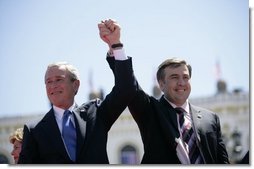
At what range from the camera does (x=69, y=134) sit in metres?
2.26

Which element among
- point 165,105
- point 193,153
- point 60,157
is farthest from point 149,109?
point 60,157

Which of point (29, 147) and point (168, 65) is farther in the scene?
point (168, 65)

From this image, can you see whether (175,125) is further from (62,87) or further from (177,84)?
(62,87)

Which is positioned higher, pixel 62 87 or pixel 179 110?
pixel 62 87

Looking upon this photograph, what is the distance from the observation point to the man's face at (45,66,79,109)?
228 centimetres

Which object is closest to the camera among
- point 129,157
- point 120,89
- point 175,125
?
point 120,89

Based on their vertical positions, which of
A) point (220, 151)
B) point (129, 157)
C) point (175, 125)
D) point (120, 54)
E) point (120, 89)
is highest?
point (120, 54)

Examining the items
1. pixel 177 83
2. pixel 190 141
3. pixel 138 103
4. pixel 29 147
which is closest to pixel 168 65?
pixel 177 83

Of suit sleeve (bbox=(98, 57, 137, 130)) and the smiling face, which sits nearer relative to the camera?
suit sleeve (bbox=(98, 57, 137, 130))

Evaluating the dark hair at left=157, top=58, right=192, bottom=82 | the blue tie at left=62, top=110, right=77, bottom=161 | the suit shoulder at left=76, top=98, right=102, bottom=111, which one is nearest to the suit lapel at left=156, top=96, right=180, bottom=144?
the dark hair at left=157, top=58, right=192, bottom=82

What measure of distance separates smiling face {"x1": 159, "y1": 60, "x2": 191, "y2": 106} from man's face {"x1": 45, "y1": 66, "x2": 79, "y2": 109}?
348 mm

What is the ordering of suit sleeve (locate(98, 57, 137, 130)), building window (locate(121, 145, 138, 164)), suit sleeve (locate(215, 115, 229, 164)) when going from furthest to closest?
building window (locate(121, 145, 138, 164)) < suit sleeve (locate(215, 115, 229, 164)) < suit sleeve (locate(98, 57, 137, 130))

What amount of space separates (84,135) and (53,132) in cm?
12

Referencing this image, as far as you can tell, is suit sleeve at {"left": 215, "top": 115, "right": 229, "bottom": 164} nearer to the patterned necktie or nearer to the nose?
the patterned necktie
